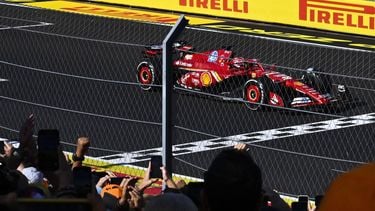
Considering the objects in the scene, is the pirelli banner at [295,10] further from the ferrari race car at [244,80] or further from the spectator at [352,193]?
the spectator at [352,193]

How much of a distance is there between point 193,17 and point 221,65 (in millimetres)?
7716

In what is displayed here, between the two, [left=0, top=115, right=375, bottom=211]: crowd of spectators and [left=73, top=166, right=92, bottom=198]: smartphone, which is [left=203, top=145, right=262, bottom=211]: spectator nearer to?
[left=0, top=115, right=375, bottom=211]: crowd of spectators

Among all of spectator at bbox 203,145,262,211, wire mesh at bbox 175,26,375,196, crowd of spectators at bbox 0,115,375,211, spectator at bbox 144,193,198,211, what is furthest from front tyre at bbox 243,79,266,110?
spectator at bbox 203,145,262,211

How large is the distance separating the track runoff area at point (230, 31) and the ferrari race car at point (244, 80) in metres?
0.39

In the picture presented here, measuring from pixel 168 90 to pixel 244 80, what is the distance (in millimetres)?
6293

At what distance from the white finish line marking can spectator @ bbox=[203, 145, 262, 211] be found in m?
6.86

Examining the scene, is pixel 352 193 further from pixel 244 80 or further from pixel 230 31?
pixel 230 31

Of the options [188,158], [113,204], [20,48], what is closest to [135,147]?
[188,158]

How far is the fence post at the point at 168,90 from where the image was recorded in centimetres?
877

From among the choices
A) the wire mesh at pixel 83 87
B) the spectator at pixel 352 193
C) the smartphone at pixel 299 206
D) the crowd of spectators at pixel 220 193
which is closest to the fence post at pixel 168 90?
the wire mesh at pixel 83 87

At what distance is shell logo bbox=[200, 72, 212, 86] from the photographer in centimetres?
1562

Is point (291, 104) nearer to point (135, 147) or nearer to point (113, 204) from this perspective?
point (135, 147)

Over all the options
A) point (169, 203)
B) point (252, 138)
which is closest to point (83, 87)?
point (252, 138)

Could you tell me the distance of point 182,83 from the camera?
579 inches
